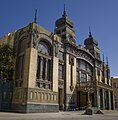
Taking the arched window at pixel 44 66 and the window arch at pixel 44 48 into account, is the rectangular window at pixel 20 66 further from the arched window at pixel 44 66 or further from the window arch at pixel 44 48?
the window arch at pixel 44 48

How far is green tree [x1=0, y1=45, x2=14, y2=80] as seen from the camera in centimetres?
2845

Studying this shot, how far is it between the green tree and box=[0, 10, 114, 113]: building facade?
3.53ft

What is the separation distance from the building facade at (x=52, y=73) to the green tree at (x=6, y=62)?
3.53 feet

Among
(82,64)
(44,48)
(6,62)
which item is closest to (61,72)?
(44,48)

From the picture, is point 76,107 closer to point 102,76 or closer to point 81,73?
point 81,73

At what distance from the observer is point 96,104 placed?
3231 centimetres

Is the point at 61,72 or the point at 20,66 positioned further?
the point at 61,72

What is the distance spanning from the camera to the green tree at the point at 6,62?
2845 centimetres

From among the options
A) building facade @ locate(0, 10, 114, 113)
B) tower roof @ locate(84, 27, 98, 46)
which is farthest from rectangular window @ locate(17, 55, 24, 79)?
tower roof @ locate(84, 27, 98, 46)

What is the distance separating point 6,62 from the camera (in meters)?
28.9

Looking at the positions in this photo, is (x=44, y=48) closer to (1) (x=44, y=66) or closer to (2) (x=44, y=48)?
(2) (x=44, y=48)

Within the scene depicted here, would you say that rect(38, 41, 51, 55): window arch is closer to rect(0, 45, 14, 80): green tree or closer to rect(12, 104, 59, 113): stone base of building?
rect(0, 45, 14, 80): green tree

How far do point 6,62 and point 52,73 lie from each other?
783 centimetres

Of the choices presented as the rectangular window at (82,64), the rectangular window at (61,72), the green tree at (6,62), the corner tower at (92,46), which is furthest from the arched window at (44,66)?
the corner tower at (92,46)
